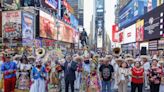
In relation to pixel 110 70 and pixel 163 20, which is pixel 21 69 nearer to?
pixel 110 70

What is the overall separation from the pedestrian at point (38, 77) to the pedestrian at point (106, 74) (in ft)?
6.86

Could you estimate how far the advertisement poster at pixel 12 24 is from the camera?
39188mm

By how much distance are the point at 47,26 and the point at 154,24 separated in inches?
598

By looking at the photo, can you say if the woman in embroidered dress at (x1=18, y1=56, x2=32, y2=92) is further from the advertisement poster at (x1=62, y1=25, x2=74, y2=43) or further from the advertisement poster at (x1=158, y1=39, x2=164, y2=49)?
the advertisement poster at (x1=62, y1=25, x2=74, y2=43)

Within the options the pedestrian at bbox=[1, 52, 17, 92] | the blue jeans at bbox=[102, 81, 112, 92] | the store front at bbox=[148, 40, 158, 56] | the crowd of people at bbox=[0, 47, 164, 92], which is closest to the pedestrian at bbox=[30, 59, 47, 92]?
the crowd of people at bbox=[0, 47, 164, 92]


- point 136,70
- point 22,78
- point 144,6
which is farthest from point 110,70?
point 144,6

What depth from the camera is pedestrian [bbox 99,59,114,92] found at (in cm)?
1410

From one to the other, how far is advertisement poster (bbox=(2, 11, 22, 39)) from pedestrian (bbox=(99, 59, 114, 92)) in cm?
2582

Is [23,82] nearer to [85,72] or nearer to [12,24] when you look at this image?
[85,72]

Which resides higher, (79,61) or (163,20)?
(163,20)

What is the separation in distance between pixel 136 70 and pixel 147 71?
74cm

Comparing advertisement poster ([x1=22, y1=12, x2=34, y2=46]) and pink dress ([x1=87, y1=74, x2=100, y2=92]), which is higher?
advertisement poster ([x1=22, y1=12, x2=34, y2=46])

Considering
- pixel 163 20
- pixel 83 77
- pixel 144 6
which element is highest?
pixel 144 6

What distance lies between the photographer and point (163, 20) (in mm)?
43094
